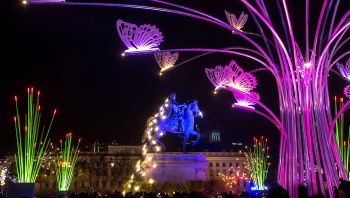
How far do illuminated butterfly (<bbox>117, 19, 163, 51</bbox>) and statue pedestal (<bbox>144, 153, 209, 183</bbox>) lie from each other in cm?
1900

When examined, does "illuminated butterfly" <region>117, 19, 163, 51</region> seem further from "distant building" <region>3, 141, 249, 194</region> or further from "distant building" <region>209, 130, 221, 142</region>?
"distant building" <region>209, 130, 221, 142</region>

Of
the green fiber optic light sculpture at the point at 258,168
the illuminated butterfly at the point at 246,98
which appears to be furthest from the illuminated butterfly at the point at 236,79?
the green fiber optic light sculpture at the point at 258,168

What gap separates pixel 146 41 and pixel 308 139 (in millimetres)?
8722

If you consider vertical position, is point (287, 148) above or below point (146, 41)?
below

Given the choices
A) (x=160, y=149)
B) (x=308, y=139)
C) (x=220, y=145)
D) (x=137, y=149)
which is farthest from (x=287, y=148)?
(x=220, y=145)

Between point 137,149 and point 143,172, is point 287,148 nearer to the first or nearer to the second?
point 143,172

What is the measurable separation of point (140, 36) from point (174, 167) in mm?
19458

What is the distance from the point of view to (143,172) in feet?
122

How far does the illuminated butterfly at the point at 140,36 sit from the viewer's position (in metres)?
19.0

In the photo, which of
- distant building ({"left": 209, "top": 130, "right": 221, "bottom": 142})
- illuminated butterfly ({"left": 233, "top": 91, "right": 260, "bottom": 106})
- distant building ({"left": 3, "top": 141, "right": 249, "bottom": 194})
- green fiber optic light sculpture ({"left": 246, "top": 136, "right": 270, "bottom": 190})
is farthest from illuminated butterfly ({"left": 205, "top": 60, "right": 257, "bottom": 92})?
distant building ({"left": 209, "top": 130, "right": 221, "bottom": 142})

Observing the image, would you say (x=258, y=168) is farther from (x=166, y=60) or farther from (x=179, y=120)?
(x=166, y=60)

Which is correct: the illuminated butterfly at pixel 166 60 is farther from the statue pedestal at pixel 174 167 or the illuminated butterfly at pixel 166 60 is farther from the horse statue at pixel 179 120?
the statue pedestal at pixel 174 167

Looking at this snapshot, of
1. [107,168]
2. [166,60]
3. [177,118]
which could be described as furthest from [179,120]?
[107,168]

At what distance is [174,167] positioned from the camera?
119 feet
